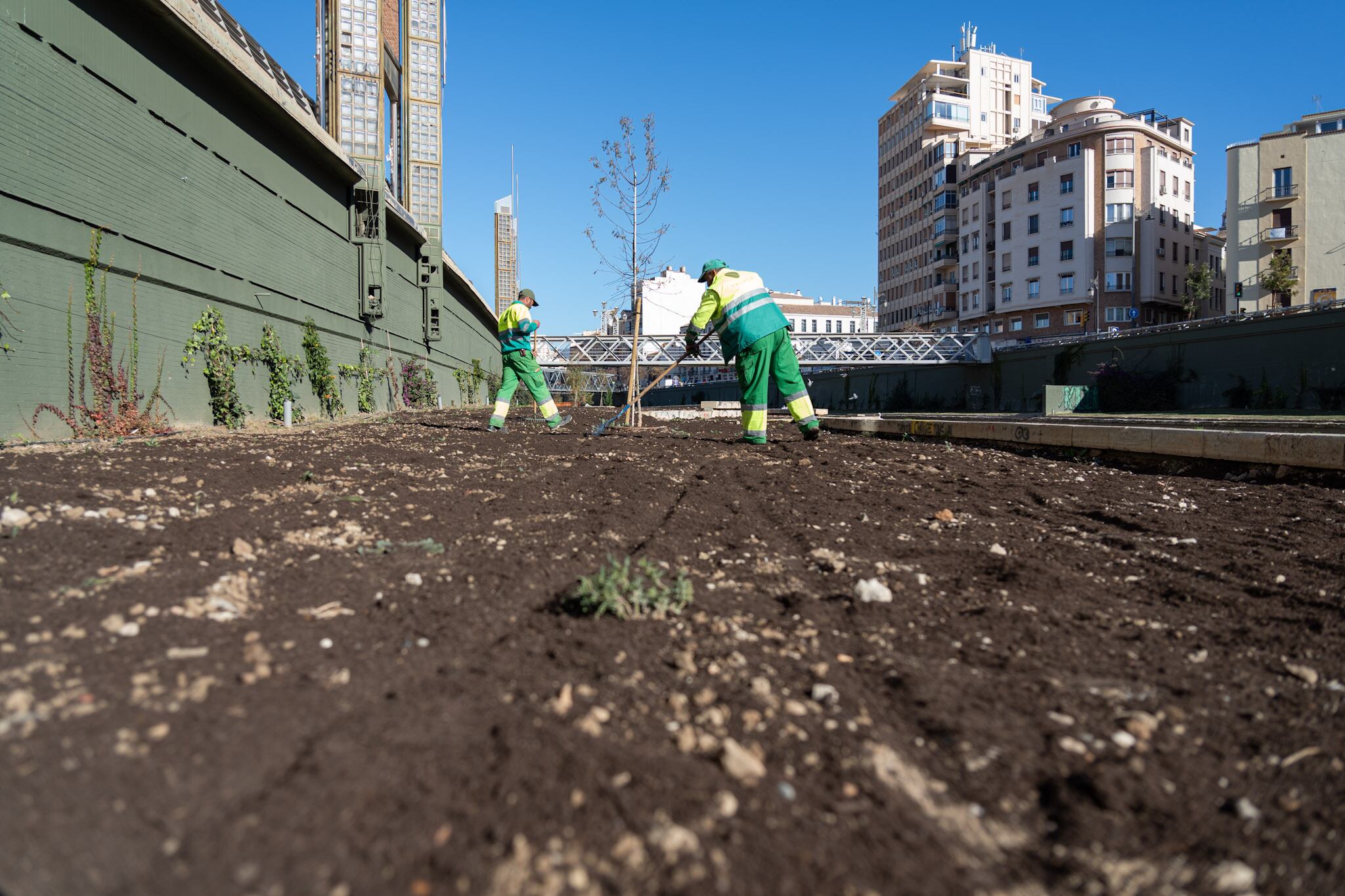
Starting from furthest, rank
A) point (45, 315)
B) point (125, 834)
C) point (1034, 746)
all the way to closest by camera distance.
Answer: point (45, 315) → point (1034, 746) → point (125, 834)

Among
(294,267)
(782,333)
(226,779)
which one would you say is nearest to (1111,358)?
(782,333)

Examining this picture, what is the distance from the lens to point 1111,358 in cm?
2884

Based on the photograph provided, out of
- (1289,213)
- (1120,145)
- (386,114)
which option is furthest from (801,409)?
(1120,145)

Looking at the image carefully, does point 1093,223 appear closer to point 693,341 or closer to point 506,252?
point 506,252

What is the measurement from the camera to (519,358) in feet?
36.6

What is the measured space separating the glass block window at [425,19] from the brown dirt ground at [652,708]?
3346cm

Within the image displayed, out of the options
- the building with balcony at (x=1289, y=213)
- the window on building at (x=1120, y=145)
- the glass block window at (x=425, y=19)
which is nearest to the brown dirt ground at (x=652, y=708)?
the glass block window at (x=425, y=19)

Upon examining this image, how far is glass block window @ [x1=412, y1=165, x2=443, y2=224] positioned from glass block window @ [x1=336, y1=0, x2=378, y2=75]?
6.51 m

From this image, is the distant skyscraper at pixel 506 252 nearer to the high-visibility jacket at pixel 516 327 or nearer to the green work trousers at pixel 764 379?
the high-visibility jacket at pixel 516 327

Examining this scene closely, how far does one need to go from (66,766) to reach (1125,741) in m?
2.49

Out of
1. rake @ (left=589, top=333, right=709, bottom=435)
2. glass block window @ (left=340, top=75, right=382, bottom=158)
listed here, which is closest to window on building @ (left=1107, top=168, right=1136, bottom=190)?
glass block window @ (left=340, top=75, right=382, bottom=158)

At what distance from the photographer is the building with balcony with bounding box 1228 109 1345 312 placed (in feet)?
153

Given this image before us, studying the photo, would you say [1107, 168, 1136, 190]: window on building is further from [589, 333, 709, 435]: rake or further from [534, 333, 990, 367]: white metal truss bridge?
[589, 333, 709, 435]: rake

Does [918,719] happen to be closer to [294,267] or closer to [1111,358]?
[294,267]
